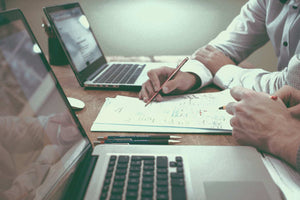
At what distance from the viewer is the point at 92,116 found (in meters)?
0.67

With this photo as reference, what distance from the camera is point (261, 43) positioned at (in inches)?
46.2

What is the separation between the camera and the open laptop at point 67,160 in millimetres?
341

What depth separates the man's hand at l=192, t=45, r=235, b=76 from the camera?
3.22 feet

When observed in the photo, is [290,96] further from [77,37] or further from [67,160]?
[77,37]

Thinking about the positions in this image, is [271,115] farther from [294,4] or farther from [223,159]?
[294,4]

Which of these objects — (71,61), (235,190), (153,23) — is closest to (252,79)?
(235,190)

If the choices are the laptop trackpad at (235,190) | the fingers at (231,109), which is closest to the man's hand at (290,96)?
the fingers at (231,109)

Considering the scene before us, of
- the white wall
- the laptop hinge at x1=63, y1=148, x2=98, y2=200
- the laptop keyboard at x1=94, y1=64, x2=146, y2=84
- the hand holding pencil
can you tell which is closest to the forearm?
the hand holding pencil

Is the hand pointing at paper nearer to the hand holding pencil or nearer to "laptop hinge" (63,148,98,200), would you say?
the hand holding pencil

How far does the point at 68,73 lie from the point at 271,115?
2.69 feet

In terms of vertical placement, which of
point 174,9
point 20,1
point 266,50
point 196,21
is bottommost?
point 266,50

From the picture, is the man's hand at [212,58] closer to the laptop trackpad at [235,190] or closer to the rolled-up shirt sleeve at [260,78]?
the rolled-up shirt sleeve at [260,78]

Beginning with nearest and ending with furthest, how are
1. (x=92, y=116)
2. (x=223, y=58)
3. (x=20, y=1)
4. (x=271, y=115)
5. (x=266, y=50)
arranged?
(x=271, y=115) < (x=92, y=116) < (x=223, y=58) < (x=20, y=1) < (x=266, y=50)

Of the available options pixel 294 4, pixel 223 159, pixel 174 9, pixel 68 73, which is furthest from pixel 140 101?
pixel 174 9
